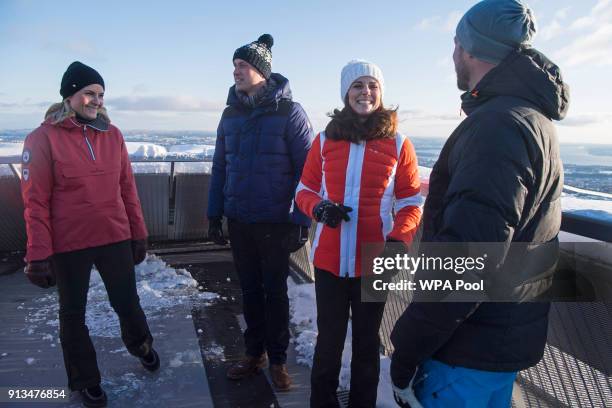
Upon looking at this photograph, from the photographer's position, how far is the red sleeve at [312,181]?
2510 millimetres

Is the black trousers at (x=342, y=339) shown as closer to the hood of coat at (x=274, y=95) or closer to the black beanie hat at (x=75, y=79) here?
the hood of coat at (x=274, y=95)

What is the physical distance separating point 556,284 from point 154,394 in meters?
2.59

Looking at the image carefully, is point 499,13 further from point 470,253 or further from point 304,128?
point 304,128

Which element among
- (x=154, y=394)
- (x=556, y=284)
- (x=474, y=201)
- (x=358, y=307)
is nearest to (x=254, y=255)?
(x=358, y=307)

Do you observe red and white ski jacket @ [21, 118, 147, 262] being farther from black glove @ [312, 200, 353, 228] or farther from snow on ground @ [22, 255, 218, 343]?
black glove @ [312, 200, 353, 228]

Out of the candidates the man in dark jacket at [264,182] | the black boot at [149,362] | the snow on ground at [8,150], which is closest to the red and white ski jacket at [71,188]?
the man in dark jacket at [264,182]

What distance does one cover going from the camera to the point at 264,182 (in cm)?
293

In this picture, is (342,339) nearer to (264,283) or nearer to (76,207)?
(264,283)

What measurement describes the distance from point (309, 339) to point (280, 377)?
68 centimetres

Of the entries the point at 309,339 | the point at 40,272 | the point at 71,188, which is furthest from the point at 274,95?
the point at 309,339

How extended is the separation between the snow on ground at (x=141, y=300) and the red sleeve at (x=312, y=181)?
7.58 feet

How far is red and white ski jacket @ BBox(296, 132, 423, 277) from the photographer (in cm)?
235

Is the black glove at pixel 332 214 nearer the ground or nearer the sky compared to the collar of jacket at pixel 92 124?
nearer the ground

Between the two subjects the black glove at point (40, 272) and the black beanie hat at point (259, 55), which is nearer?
the black glove at point (40, 272)
